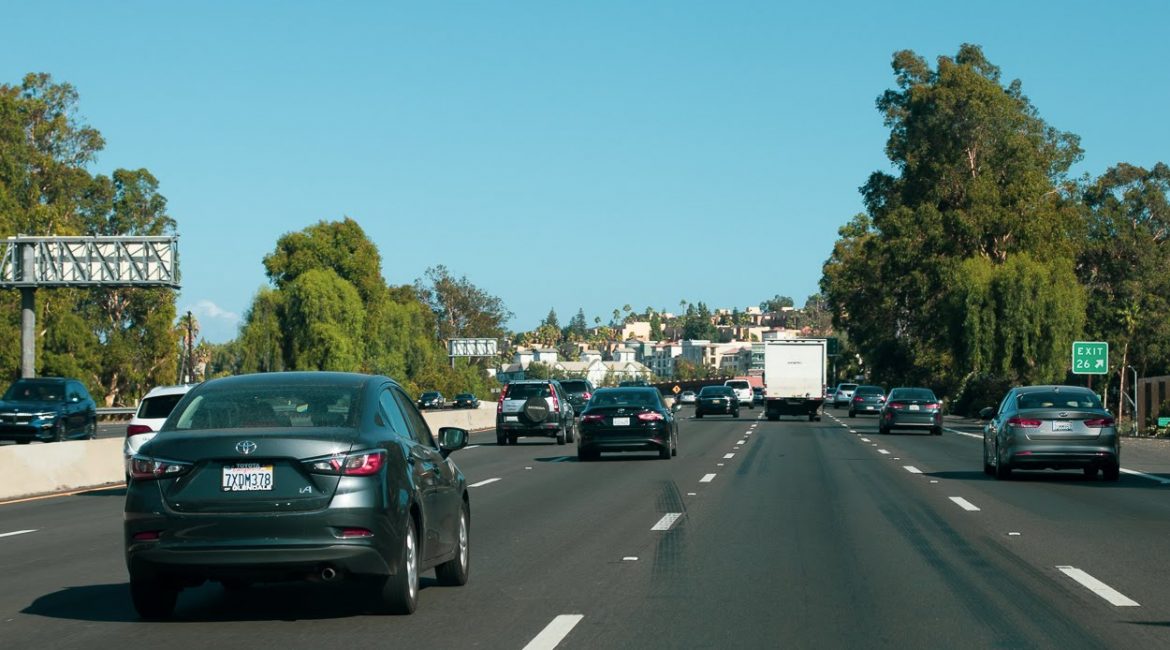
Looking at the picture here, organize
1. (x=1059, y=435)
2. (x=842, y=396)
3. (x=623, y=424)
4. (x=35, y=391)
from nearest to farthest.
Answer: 1. (x=1059, y=435)
2. (x=623, y=424)
3. (x=35, y=391)
4. (x=842, y=396)

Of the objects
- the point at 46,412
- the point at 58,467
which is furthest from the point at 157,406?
the point at 46,412

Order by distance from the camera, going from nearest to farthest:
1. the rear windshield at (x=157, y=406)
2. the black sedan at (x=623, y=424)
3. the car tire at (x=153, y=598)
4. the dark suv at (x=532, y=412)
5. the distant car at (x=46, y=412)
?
the car tire at (x=153, y=598) < the rear windshield at (x=157, y=406) < the black sedan at (x=623, y=424) < the distant car at (x=46, y=412) < the dark suv at (x=532, y=412)

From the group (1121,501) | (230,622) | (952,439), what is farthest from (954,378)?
(230,622)

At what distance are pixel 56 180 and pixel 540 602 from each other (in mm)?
87000

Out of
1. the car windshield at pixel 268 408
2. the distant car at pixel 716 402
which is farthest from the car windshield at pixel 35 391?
the distant car at pixel 716 402

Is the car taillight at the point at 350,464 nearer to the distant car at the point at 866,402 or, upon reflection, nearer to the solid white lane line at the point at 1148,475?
the solid white lane line at the point at 1148,475

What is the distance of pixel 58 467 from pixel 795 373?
39031 mm

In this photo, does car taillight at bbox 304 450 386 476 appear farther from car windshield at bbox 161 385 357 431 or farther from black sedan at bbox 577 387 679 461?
black sedan at bbox 577 387 679 461

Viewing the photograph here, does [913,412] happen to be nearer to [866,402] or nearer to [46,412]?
[866,402]

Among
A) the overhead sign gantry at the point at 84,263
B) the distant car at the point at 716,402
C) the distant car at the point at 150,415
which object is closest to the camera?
the distant car at the point at 150,415

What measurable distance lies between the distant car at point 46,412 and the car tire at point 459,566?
2845 centimetres

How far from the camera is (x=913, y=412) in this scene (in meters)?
46.0

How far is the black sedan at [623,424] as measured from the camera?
29844mm

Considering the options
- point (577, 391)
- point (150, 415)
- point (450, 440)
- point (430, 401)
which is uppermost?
point (450, 440)
